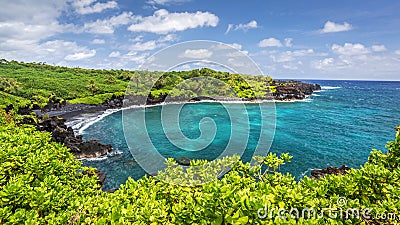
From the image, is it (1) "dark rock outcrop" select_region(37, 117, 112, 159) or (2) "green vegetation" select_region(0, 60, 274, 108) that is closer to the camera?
(1) "dark rock outcrop" select_region(37, 117, 112, 159)

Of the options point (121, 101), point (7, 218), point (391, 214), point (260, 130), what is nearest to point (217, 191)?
point (391, 214)

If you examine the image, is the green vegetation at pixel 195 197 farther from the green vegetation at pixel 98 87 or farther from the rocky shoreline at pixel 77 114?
the green vegetation at pixel 98 87

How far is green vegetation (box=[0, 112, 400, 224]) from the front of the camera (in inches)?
133

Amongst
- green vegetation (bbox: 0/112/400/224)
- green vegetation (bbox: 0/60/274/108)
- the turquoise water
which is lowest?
the turquoise water

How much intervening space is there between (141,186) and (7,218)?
2432 millimetres

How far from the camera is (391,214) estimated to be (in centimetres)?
387

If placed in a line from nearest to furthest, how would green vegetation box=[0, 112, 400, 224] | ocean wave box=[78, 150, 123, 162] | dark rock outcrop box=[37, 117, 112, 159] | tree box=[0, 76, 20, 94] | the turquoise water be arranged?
green vegetation box=[0, 112, 400, 224] < the turquoise water < ocean wave box=[78, 150, 123, 162] < dark rock outcrop box=[37, 117, 112, 159] < tree box=[0, 76, 20, 94]

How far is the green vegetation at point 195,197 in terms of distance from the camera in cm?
337

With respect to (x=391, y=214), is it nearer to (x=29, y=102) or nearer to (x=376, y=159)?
Result: (x=376, y=159)

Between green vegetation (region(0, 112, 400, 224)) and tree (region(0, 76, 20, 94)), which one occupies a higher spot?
tree (region(0, 76, 20, 94))

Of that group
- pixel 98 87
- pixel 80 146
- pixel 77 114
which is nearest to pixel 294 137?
pixel 80 146

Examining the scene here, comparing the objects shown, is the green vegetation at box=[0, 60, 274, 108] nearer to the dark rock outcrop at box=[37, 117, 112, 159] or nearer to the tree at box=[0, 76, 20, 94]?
the tree at box=[0, 76, 20, 94]

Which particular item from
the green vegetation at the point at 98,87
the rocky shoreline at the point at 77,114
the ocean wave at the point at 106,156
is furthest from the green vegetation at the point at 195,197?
the green vegetation at the point at 98,87

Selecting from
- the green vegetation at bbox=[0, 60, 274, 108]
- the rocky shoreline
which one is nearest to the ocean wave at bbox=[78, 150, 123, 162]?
the rocky shoreline
